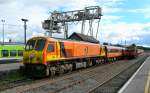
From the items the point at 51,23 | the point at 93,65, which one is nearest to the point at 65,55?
the point at 93,65

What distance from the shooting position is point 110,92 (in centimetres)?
1723

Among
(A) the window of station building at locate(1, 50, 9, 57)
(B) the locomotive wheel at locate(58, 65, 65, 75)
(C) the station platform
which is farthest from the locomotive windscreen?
(A) the window of station building at locate(1, 50, 9, 57)

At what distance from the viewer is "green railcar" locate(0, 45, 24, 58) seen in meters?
43.5

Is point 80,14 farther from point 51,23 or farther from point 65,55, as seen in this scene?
point 65,55

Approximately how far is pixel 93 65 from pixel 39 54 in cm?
1955

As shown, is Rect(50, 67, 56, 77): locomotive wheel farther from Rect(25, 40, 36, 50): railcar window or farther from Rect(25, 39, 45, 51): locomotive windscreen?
Rect(25, 40, 36, 50): railcar window

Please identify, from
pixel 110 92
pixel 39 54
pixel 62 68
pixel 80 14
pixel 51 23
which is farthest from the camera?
pixel 51 23

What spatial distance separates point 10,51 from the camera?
45.6 metres

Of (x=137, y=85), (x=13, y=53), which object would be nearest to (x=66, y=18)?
(x=13, y=53)

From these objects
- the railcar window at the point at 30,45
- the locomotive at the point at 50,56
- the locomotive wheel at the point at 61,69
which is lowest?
the locomotive wheel at the point at 61,69

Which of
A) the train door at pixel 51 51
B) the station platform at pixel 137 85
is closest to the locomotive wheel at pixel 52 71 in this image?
the train door at pixel 51 51

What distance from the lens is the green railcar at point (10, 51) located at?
1714 inches

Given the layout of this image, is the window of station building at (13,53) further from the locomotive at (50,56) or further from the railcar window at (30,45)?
the railcar window at (30,45)

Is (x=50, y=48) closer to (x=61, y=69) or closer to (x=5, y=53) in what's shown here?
(x=61, y=69)
